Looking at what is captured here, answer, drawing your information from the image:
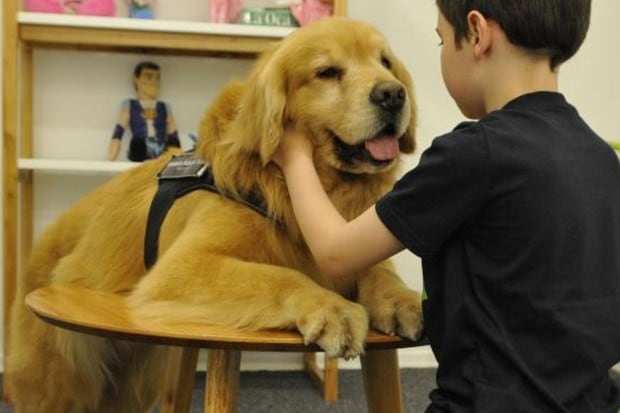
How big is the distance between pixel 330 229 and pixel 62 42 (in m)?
1.65

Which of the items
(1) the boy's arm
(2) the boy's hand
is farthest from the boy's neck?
(2) the boy's hand

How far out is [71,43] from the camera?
91.9 inches

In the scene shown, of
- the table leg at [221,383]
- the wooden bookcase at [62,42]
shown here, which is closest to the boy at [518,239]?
the table leg at [221,383]

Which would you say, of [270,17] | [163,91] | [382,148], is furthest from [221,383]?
[163,91]

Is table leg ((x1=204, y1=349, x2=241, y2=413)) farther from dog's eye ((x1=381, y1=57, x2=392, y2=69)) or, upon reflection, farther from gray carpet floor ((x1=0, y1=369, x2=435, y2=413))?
gray carpet floor ((x1=0, y1=369, x2=435, y2=413))

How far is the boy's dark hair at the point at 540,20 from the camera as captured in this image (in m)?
0.94

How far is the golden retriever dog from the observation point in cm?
103

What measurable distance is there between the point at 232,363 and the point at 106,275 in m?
0.51

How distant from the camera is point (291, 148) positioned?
1.21 meters

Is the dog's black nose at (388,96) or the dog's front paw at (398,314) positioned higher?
the dog's black nose at (388,96)

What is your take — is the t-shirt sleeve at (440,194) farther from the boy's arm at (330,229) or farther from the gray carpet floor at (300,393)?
the gray carpet floor at (300,393)

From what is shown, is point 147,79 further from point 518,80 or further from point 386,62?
point 518,80

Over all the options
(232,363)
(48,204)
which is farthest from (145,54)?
(232,363)

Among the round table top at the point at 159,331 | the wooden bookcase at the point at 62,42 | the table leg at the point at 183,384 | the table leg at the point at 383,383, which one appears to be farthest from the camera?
the wooden bookcase at the point at 62,42
